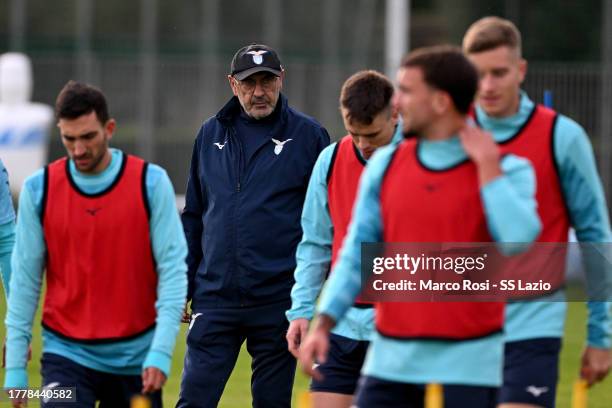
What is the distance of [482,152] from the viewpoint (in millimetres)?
4707

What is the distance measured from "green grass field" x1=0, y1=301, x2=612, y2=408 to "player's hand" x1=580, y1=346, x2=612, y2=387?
5108mm

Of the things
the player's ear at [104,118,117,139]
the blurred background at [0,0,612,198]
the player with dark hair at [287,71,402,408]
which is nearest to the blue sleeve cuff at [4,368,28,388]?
the player's ear at [104,118,117,139]

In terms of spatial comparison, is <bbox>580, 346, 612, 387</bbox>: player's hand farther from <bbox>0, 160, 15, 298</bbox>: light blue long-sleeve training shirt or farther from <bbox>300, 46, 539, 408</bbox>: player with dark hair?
<bbox>0, 160, 15, 298</bbox>: light blue long-sleeve training shirt

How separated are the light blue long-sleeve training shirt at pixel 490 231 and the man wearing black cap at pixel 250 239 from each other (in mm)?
2431

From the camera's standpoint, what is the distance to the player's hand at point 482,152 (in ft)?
15.3

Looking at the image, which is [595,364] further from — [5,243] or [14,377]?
[5,243]

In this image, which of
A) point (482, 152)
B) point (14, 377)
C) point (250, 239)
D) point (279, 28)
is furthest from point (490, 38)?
point (279, 28)

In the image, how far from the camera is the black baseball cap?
24.6ft

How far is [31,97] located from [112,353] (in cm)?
1856

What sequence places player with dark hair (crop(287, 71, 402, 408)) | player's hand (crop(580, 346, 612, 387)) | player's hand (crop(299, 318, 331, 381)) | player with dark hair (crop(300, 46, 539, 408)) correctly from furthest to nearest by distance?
1. player with dark hair (crop(287, 71, 402, 408))
2. player's hand (crop(580, 346, 612, 387))
3. player's hand (crop(299, 318, 331, 381))
4. player with dark hair (crop(300, 46, 539, 408))

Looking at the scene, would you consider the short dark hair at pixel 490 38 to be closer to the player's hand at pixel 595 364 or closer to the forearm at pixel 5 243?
the player's hand at pixel 595 364

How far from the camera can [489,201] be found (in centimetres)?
462

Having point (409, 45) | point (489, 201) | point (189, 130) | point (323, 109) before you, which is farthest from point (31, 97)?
point (489, 201)

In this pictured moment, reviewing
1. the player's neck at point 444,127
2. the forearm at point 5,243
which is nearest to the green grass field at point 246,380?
the forearm at point 5,243
